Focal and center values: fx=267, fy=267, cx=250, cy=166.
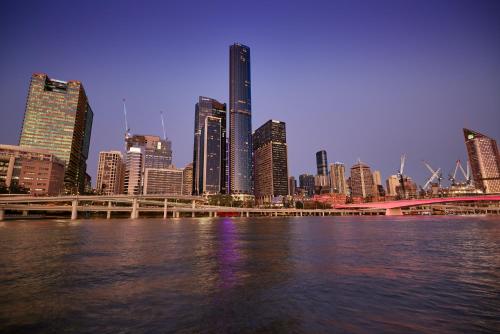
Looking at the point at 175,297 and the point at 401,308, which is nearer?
the point at 401,308

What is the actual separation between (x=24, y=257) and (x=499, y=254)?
44957 mm

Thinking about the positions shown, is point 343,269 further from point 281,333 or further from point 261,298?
point 281,333

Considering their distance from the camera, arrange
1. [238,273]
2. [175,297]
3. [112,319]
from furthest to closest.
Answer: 1. [238,273]
2. [175,297]
3. [112,319]

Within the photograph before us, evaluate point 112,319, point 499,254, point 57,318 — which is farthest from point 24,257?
point 499,254

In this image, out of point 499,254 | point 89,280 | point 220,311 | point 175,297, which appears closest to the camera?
point 220,311

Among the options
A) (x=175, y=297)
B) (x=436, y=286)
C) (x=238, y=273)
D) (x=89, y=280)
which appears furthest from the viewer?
(x=238, y=273)

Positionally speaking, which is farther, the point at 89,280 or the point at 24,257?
the point at 24,257

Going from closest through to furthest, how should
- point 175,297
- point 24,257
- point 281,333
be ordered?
1. point 281,333
2. point 175,297
3. point 24,257

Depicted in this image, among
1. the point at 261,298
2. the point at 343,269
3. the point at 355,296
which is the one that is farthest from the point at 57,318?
the point at 343,269

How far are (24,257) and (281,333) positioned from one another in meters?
26.4

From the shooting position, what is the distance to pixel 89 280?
1600 centimetres

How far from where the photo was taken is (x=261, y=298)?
492 inches

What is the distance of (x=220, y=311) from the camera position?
35.4ft

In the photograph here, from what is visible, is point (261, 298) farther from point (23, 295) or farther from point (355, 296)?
point (23, 295)
